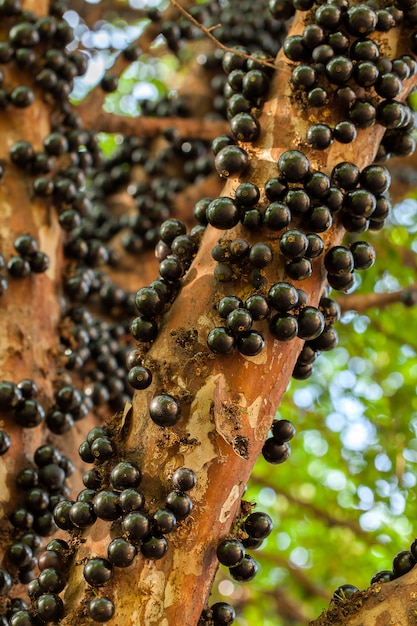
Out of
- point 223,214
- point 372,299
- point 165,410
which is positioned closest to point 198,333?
point 165,410

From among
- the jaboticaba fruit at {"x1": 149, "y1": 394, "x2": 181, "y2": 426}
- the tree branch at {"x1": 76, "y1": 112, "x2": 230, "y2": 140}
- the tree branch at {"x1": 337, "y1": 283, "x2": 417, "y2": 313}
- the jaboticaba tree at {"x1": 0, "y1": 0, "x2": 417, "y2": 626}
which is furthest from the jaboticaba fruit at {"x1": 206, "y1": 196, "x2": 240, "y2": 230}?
the tree branch at {"x1": 76, "y1": 112, "x2": 230, "y2": 140}

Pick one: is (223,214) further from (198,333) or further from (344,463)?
(344,463)

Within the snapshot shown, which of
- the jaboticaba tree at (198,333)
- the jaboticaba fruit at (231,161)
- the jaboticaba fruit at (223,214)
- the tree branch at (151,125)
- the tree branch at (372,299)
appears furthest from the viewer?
the tree branch at (151,125)

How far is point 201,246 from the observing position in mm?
2557

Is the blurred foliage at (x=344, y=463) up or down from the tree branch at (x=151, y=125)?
down

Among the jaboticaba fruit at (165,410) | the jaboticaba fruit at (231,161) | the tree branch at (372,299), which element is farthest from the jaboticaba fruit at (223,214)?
the tree branch at (372,299)

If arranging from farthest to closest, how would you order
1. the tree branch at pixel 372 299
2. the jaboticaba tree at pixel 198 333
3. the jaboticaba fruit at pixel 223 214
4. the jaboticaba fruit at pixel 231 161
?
the tree branch at pixel 372 299, the jaboticaba fruit at pixel 231 161, the jaboticaba fruit at pixel 223 214, the jaboticaba tree at pixel 198 333

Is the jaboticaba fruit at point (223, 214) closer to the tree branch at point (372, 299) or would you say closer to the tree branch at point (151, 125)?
the tree branch at point (372, 299)

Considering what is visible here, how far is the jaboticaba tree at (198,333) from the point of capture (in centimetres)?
213

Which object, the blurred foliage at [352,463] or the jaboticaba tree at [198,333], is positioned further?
the blurred foliage at [352,463]

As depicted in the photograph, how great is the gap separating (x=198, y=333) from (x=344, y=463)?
9.81 feet

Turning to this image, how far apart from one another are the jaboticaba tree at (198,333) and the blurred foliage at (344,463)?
160 centimetres

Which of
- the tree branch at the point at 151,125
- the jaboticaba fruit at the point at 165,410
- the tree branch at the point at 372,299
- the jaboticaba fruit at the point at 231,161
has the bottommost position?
the tree branch at the point at 372,299

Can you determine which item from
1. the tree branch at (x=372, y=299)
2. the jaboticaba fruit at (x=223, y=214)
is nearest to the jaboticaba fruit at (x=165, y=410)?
the jaboticaba fruit at (x=223, y=214)
